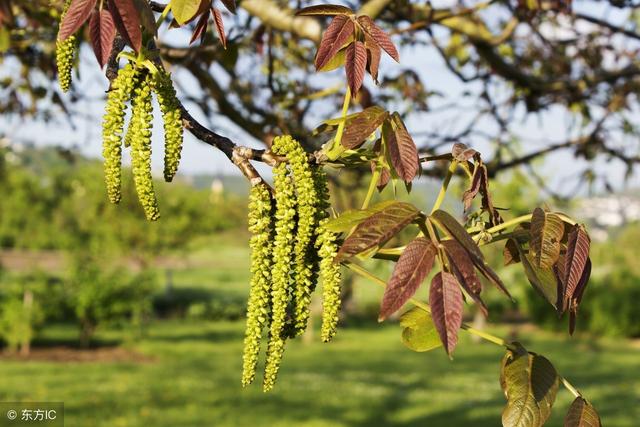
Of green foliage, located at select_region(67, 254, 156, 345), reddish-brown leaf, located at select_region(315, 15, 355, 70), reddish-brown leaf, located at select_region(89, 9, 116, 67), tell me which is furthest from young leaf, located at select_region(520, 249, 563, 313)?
green foliage, located at select_region(67, 254, 156, 345)

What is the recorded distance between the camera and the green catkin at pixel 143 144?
113 centimetres

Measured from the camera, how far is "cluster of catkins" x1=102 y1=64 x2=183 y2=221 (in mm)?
1132

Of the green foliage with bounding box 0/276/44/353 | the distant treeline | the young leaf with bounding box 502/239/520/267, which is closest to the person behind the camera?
the young leaf with bounding box 502/239/520/267

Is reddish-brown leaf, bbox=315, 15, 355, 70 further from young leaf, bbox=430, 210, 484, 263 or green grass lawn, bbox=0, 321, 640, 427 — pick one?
green grass lawn, bbox=0, 321, 640, 427

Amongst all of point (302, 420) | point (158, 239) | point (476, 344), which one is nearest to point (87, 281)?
point (158, 239)

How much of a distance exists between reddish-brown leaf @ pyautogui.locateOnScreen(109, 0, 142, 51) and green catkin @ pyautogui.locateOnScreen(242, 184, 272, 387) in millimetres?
290

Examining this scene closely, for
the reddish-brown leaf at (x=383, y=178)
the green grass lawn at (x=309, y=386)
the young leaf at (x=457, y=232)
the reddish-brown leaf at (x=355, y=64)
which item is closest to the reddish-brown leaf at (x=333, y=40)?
the reddish-brown leaf at (x=355, y=64)

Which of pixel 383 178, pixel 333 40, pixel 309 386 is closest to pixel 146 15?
pixel 333 40

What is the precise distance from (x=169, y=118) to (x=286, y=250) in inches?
10.7

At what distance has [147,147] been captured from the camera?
114 cm

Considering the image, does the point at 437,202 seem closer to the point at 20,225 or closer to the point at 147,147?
the point at 147,147

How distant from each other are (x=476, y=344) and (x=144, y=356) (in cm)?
954

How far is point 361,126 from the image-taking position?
1160mm

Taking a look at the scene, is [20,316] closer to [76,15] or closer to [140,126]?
[140,126]
